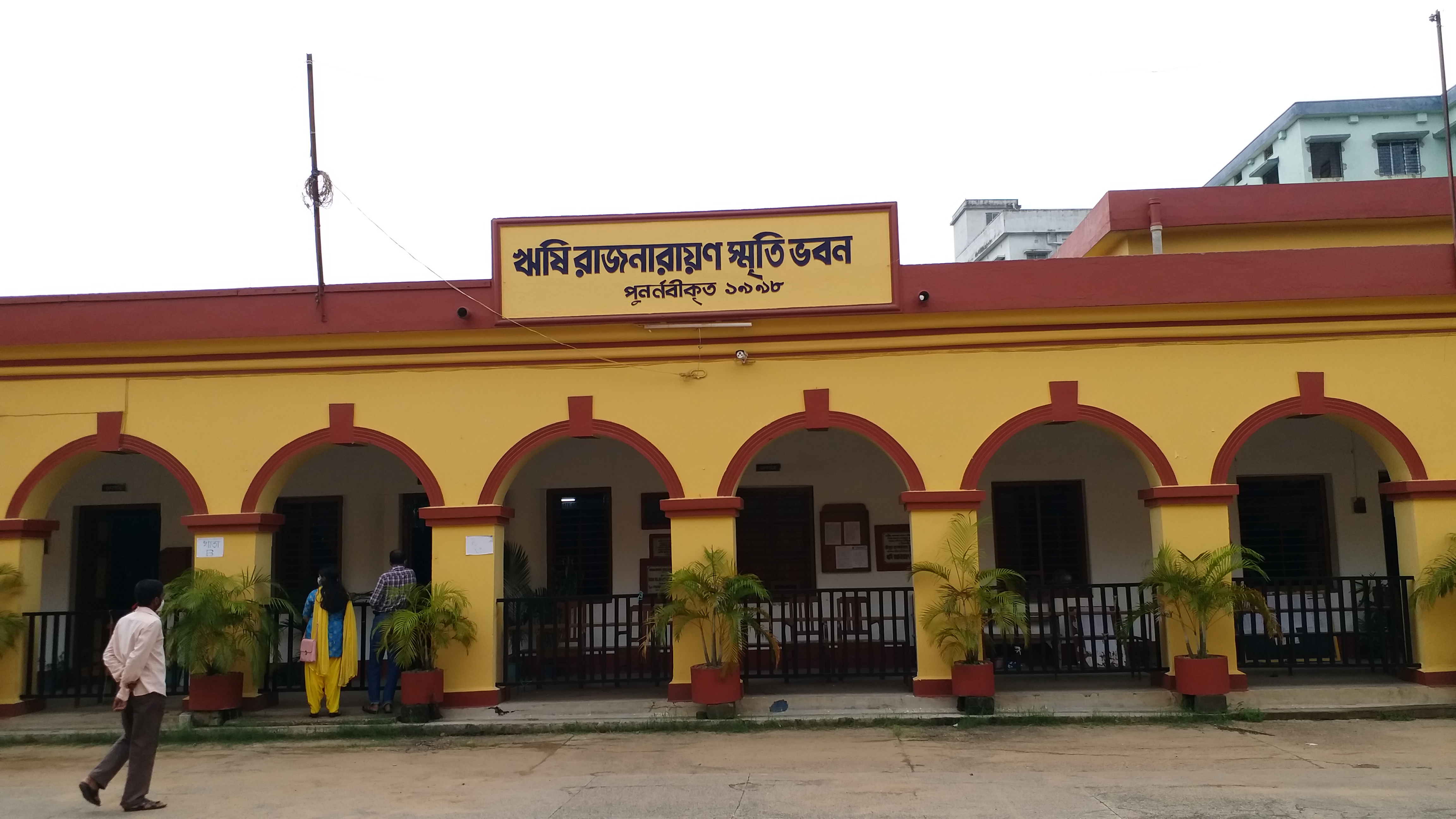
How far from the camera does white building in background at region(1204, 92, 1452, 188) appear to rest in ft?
103

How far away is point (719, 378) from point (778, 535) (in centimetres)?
281

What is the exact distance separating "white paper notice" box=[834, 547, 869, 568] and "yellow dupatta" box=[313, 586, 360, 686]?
17.7ft

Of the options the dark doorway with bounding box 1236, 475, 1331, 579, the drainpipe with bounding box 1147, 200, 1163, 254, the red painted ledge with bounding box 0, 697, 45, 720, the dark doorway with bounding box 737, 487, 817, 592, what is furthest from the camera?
the drainpipe with bounding box 1147, 200, 1163, 254

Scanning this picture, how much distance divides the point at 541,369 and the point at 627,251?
1.49 metres

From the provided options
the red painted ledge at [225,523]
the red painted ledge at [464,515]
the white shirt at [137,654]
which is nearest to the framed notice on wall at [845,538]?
the red painted ledge at [464,515]

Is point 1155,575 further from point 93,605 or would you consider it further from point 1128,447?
point 93,605

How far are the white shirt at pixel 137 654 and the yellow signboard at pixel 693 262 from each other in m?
4.75

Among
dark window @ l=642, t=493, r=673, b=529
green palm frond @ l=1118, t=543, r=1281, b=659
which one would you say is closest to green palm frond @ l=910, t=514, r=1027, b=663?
green palm frond @ l=1118, t=543, r=1281, b=659

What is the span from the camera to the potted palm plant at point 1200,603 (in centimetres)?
992

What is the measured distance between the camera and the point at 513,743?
31.4ft

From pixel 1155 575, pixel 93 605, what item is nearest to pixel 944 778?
pixel 1155 575

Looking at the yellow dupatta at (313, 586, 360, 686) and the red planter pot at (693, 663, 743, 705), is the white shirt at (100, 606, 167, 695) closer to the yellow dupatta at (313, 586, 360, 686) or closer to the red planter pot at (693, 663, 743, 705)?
the yellow dupatta at (313, 586, 360, 686)

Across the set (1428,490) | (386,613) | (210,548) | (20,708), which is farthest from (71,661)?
(1428,490)

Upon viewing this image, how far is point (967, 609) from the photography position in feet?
33.7
